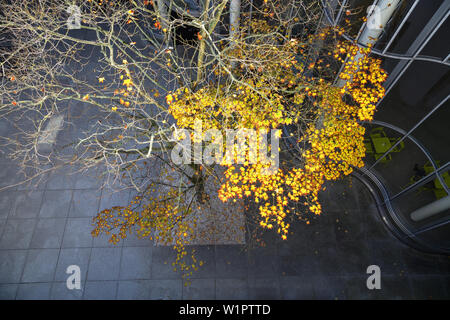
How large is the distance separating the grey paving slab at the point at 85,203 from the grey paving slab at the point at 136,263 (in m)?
2.57

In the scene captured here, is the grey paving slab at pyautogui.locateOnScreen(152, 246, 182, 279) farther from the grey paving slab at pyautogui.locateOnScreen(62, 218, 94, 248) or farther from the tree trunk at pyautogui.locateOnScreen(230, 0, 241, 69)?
the tree trunk at pyautogui.locateOnScreen(230, 0, 241, 69)

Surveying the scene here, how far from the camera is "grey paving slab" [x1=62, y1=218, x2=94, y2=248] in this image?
1282 centimetres

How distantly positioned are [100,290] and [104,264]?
1.03m

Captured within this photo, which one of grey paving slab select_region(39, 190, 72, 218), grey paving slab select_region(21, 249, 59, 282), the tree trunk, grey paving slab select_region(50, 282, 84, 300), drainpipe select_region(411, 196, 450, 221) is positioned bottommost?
grey paving slab select_region(50, 282, 84, 300)

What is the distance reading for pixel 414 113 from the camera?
462 inches

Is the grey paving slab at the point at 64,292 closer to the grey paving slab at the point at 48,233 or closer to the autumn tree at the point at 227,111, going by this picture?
the grey paving slab at the point at 48,233

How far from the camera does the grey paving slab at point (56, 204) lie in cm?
1343

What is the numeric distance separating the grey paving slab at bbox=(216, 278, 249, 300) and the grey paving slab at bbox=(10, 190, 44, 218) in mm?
9182

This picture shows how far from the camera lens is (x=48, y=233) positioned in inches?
514

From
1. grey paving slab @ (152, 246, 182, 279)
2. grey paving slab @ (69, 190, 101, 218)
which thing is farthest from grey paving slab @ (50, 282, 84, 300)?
grey paving slab @ (152, 246, 182, 279)

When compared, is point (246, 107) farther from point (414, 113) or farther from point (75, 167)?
point (75, 167)
